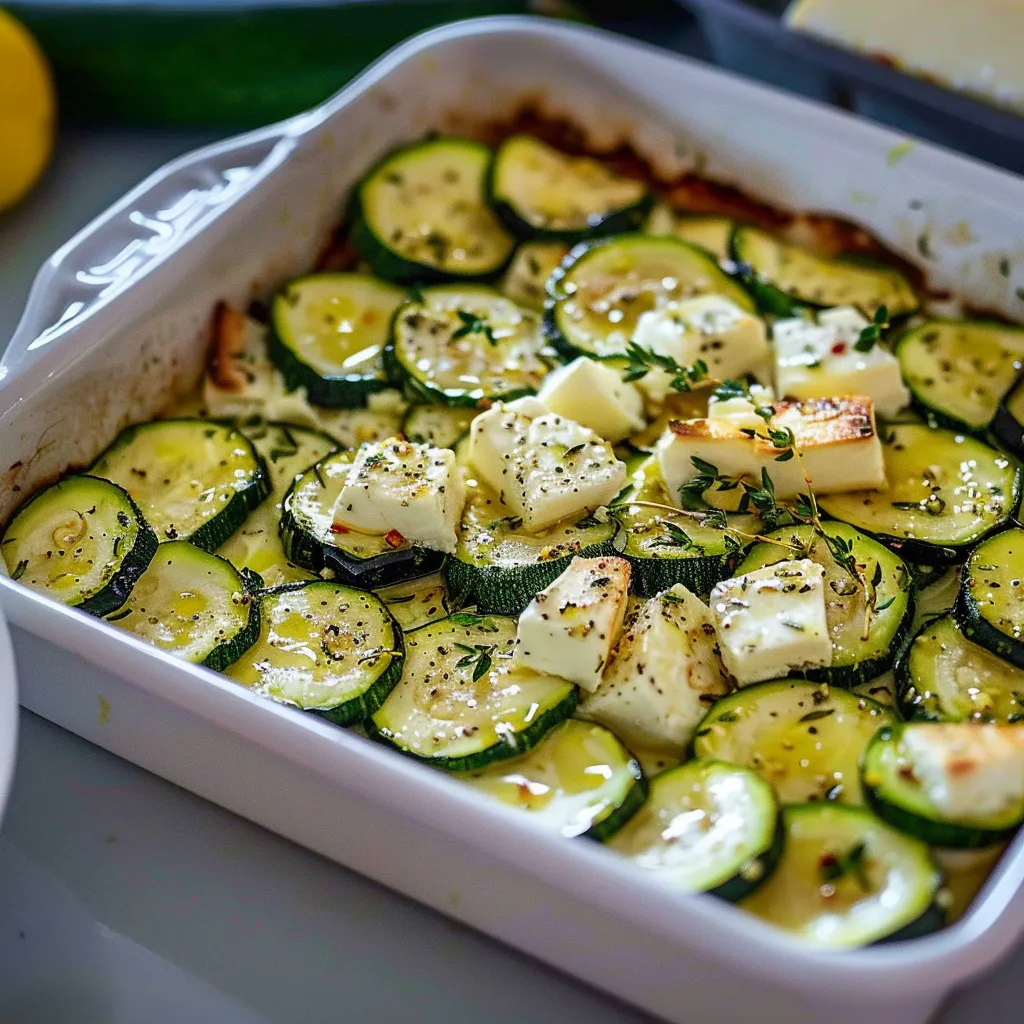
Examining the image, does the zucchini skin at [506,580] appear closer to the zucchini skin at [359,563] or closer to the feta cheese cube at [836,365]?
the zucchini skin at [359,563]

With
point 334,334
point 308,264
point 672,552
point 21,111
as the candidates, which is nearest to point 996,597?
point 672,552

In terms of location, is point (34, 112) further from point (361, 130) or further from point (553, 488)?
point (553, 488)

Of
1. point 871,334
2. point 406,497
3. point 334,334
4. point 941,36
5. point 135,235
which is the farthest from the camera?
point 941,36

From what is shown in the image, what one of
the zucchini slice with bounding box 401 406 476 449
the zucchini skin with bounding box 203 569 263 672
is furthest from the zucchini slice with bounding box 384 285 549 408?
the zucchini skin with bounding box 203 569 263 672

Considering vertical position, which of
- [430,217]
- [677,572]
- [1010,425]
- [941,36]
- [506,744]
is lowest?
[506,744]

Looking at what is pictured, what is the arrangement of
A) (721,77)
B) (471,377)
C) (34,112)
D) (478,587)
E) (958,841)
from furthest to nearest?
(34,112), (721,77), (471,377), (478,587), (958,841)

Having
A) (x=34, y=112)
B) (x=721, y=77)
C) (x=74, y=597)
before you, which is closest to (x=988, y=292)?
(x=721, y=77)

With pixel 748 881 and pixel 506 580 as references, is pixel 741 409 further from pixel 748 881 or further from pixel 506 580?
pixel 748 881

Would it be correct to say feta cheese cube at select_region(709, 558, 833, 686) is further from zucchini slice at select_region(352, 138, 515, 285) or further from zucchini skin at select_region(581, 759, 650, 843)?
zucchini slice at select_region(352, 138, 515, 285)
